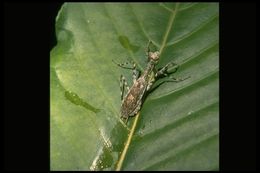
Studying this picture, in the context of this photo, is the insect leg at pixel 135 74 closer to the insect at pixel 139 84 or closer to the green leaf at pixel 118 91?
the insect at pixel 139 84

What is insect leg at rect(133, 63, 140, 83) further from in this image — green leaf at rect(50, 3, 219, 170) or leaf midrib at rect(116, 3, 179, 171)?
leaf midrib at rect(116, 3, 179, 171)

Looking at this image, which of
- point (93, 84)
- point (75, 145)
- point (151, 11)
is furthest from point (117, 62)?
point (75, 145)

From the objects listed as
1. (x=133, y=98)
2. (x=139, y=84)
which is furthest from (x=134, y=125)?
(x=139, y=84)

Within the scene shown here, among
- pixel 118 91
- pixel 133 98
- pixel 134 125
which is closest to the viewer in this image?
pixel 134 125

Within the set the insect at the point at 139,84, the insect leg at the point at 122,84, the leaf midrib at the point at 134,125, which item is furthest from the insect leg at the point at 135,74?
the leaf midrib at the point at 134,125

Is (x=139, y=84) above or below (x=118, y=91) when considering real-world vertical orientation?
below

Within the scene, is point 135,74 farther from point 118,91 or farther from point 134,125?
point 134,125

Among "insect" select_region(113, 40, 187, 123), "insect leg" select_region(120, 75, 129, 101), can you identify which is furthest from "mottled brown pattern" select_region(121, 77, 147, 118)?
"insect leg" select_region(120, 75, 129, 101)
